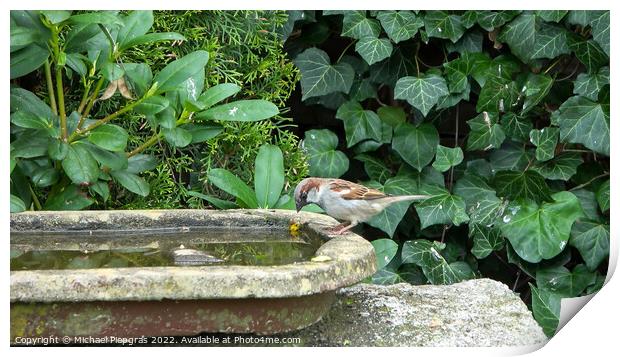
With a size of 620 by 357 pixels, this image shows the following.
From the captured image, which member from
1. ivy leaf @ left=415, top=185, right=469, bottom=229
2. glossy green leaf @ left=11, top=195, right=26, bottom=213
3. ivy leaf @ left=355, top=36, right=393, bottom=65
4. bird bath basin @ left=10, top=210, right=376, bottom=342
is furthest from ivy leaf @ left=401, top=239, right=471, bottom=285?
glossy green leaf @ left=11, top=195, right=26, bottom=213

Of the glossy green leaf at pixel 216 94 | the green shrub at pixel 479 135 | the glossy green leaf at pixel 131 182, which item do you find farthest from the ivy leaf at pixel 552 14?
the glossy green leaf at pixel 131 182

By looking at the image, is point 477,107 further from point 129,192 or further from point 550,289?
point 129,192

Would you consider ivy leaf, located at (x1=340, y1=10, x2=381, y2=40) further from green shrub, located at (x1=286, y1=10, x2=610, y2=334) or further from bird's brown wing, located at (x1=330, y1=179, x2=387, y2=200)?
bird's brown wing, located at (x1=330, y1=179, x2=387, y2=200)

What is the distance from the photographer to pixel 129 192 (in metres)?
3.70

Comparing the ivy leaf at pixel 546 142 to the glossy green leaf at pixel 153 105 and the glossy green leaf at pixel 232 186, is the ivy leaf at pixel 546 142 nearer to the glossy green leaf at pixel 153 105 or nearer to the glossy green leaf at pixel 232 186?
the glossy green leaf at pixel 232 186

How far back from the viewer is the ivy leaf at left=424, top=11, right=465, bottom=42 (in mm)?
4277

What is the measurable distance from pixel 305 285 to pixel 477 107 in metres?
2.34

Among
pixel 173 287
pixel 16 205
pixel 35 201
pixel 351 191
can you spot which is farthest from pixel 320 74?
pixel 173 287

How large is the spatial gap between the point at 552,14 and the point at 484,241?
115 cm

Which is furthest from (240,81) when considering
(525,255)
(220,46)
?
(525,255)

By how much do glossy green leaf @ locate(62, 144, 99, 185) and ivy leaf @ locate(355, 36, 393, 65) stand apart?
1576 millimetres

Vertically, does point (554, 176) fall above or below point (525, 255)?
above

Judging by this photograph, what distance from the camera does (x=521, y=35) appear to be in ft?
13.8

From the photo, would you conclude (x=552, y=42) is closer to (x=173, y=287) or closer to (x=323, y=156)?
(x=323, y=156)
